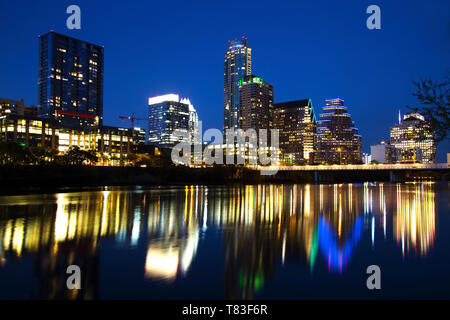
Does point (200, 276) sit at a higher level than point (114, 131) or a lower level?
lower

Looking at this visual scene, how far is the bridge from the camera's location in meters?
114

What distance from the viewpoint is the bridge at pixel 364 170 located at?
114m

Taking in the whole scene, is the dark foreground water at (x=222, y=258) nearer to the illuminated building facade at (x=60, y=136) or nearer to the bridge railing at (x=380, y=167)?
the bridge railing at (x=380, y=167)

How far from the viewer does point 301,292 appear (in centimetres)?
865

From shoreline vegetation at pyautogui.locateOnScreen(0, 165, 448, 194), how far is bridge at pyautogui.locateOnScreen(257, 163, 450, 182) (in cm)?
453

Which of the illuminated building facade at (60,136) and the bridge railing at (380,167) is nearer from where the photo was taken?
the bridge railing at (380,167)

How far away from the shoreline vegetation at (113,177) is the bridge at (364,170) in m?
4.53

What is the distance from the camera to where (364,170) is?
134 metres

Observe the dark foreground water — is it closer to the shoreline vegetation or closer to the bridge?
the shoreline vegetation

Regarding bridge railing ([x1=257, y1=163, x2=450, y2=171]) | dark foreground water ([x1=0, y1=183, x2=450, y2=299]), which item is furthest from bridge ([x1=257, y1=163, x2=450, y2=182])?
dark foreground water ([x1=0, y1=183, x2=450, y2=299])

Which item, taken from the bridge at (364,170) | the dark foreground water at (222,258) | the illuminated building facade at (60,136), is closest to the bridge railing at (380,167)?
the bridge at (364,170)
